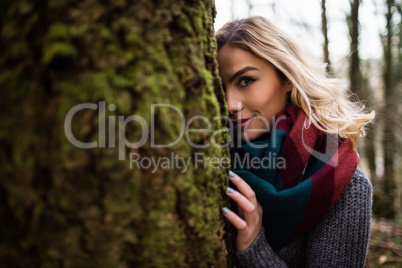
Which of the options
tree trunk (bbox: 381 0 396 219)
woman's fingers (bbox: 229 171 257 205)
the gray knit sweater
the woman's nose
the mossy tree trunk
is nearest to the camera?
the mossy tree trunk

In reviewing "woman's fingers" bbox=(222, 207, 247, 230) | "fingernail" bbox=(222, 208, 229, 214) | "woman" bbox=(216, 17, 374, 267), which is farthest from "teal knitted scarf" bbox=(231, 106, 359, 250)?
"fingernail" bbox=(222, 208, 229, 214)

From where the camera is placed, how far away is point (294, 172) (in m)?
1.53

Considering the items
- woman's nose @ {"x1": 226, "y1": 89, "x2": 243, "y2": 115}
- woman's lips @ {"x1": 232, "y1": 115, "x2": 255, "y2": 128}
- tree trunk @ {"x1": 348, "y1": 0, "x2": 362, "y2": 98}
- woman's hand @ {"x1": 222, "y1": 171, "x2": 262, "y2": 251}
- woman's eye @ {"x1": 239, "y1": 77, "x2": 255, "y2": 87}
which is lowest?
woman's hand @ {"x1": 222, "y1": 171, "x2": 262, "y2": 251}

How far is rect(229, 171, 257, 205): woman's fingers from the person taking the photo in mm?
1202

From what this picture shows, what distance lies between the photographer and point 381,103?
20.2 ft

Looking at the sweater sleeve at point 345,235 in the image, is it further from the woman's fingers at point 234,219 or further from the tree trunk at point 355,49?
the tree trunk at point 355,49

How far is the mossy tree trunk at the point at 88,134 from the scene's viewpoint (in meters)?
0.67

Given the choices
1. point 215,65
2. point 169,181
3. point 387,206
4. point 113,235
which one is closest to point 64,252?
point 113,235

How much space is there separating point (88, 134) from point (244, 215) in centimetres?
88

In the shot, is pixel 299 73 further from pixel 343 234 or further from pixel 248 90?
pixel 343 234

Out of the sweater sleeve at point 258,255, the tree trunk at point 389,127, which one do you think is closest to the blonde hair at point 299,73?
the sweater sleeve at point 258,255

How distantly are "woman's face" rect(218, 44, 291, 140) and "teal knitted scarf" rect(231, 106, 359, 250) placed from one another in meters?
0.15

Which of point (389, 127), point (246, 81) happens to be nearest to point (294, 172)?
point (246, 81)

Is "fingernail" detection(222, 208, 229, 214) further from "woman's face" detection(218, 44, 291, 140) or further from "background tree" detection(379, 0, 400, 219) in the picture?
"background tree" detection(379, 0, 400, 219)
